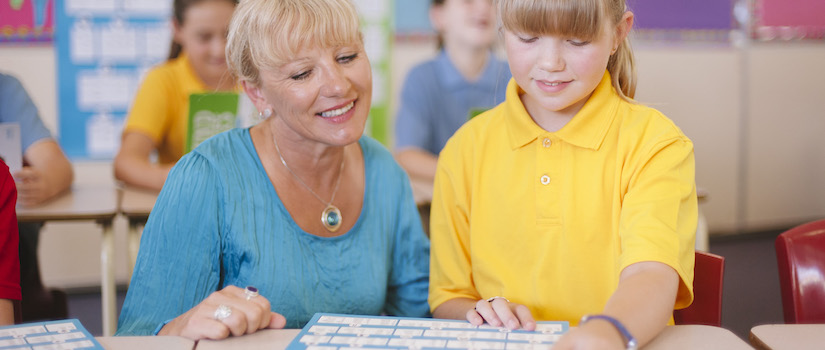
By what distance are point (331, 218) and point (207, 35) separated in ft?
6.30

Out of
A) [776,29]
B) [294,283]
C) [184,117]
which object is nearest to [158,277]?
[294,283]

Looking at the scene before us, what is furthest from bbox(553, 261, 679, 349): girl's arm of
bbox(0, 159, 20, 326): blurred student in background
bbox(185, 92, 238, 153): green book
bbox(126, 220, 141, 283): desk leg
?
bbox(126, 220, 141, 283): desk leg

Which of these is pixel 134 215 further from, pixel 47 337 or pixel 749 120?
pixel 749 120

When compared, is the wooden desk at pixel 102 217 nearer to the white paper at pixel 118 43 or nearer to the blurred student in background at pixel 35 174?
the blurred student in background at pixel 35 174

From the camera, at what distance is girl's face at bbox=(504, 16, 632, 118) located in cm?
115

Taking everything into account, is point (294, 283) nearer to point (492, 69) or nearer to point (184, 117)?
point (184, 117)

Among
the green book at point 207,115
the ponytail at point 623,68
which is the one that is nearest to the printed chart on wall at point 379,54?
the green book at point 207,115

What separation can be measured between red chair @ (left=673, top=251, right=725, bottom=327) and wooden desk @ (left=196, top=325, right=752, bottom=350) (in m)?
0.25

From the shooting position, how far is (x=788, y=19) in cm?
470

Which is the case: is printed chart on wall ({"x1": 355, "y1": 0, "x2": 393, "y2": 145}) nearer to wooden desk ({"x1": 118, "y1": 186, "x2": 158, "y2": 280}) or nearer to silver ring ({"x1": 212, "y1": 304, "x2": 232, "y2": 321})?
wooden desk ({"x1": 118, "y1": 186, "x2": 158, "y2": 280})

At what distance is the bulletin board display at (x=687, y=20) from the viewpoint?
4504 millimetres

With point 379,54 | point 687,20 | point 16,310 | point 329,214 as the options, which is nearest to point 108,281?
point 16,310

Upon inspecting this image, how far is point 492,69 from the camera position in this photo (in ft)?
11.3

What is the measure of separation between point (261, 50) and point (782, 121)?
4.37 meters
